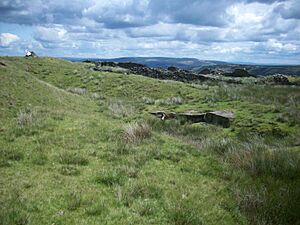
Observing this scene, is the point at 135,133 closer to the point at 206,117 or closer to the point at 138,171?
the point at 138,171

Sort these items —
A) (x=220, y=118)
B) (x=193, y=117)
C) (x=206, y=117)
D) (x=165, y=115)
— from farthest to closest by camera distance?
(x=165, y=115) < (x=193, y=117) < (x=206, y=117) < (x=220, y=118)

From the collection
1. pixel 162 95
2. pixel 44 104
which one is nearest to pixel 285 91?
pixel 162 95

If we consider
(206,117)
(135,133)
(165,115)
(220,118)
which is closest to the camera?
(135,133)

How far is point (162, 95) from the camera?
32.9 meters

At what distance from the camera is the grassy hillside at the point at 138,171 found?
7.48 m

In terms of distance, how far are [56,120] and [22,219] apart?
32.9ft

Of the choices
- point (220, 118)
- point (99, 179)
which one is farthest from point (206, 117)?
point (99, 179)

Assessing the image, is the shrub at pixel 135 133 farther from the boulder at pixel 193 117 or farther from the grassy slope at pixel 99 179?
the boulder at pixel 193 117

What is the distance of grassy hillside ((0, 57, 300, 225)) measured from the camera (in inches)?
295

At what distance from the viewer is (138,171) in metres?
10.1

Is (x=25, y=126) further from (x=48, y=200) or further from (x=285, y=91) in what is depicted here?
(x=285, y=91)

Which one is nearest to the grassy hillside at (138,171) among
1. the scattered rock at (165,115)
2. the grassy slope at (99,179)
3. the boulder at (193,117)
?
the grassy slope at (99,179)

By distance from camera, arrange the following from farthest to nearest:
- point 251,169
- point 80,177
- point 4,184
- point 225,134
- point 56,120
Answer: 1. point 225,134
2. point 56,120
3. point 251,169
4. point 80,177
5. point 4,184

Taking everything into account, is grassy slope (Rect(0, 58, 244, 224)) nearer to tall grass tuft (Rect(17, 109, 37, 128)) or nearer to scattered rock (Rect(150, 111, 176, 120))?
tall grass tuft (Rect(17, 109, 37, 128))
